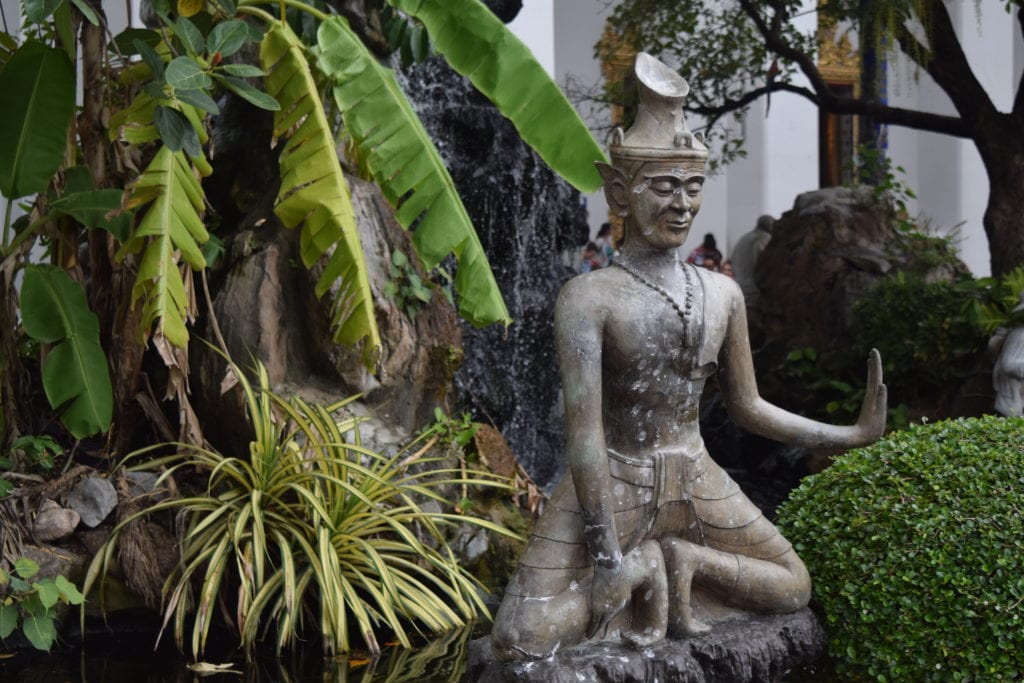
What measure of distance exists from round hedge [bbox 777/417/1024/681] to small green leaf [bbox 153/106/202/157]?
3.00 metres

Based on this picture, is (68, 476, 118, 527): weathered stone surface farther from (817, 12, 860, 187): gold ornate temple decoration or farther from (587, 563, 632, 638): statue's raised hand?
(817, 12, 860, 187): gold ornate temple decoration

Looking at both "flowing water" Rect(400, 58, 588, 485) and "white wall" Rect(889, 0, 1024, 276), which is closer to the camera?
"flowing water" Rect(400, 58, 588, 485)

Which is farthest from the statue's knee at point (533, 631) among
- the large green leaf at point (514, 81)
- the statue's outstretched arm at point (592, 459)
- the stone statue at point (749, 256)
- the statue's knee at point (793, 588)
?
the stone statue at point (749, 256)

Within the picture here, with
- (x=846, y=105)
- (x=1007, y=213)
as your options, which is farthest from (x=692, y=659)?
(x=846, y=105)

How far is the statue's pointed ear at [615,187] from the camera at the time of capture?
4293 mm

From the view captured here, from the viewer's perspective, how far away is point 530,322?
10930 mm

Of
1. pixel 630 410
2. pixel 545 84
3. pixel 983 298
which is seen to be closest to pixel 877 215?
pixel 983 298

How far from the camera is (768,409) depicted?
4531mm

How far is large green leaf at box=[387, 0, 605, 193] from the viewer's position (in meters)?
5.89

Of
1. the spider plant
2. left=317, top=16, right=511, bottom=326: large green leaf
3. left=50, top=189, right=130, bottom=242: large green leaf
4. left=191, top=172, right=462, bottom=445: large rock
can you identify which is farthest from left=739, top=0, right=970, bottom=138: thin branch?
left=50, top=189, right=130, bottom=242: large green leaf

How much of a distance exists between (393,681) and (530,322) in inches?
A: 225

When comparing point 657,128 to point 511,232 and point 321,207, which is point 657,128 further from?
point 511,232

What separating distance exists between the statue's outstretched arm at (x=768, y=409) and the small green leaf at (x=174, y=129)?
2.41 metres

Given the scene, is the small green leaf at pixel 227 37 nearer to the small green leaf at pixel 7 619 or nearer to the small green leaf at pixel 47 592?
the small green leaf at pixel 47 592
